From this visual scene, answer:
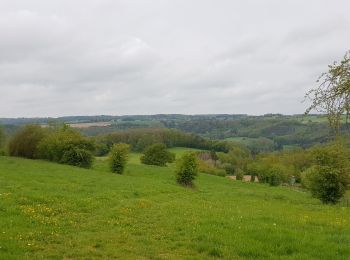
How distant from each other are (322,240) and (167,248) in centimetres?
532

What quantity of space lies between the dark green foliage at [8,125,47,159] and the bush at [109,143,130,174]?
16860 millimetres

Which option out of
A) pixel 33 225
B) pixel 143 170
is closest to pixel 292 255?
pixel 33 225

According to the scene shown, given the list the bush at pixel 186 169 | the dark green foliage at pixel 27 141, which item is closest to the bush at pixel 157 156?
the dark green foliage at pixel 27 141

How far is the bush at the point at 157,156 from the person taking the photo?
3595 inches

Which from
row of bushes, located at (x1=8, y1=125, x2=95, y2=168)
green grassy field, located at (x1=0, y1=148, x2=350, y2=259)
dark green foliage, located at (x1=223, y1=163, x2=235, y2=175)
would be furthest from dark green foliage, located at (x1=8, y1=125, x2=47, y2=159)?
dark green foliage, located at (x1=223, y1=163, x2=235, y2=175)

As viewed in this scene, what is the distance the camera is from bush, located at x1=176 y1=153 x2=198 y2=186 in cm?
5406

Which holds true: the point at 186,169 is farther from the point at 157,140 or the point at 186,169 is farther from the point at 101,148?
the point at 157,140

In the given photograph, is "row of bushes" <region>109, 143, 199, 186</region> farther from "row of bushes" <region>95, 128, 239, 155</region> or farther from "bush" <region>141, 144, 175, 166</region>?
"row of bushes" <region>95, 128, 239, 155</region>

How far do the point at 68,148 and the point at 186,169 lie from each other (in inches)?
908

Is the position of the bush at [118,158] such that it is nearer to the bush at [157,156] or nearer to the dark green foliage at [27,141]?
the dark green foliage at [27,141]

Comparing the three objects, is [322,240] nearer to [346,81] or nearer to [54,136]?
[346,81]

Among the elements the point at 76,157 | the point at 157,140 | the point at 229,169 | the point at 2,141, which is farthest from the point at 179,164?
the point at 157,140

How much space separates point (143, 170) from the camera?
6981 cm

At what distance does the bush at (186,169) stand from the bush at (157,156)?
36.5 meters
